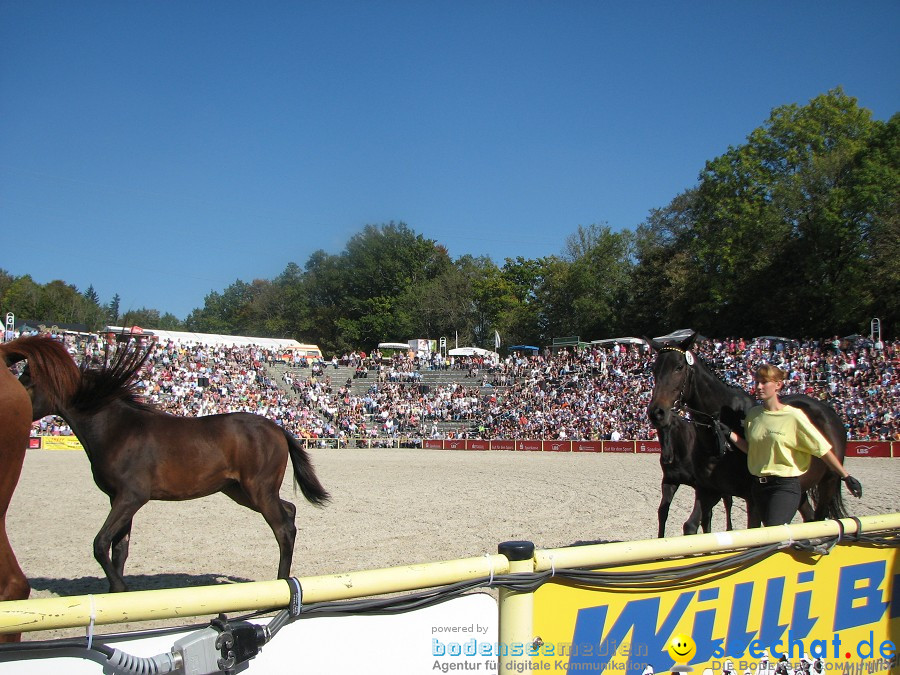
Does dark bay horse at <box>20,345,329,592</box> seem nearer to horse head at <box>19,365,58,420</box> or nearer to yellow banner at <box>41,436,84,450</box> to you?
horse head at <box>19,365,58,420</box>

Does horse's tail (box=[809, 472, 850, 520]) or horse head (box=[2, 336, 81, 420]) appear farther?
horse's tail (box=[809, 472, 850, 520])

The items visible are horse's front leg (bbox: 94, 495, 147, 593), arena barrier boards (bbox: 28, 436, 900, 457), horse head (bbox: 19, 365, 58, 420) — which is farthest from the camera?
arena barrier boards (bbox: 28, 436, 900, 457)

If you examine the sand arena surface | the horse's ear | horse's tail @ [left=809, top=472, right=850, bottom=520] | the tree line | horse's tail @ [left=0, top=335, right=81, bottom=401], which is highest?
the tree line

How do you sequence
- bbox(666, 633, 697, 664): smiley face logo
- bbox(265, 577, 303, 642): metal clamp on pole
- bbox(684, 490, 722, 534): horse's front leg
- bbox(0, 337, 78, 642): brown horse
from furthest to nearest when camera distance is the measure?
bbox(684, 490, 722, 534): horse's front leg
bbox(0, 337, 78, 642): brown horse
bbox(666, 633, 697, 664): smiley face logo
bbox(265, 577, 303, 642): metal clamp on pole

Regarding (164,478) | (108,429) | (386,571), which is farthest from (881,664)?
(108,429)

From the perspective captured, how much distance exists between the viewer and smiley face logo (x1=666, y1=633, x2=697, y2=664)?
2.77 meters

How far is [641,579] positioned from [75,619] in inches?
76.9

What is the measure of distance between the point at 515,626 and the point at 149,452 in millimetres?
4994

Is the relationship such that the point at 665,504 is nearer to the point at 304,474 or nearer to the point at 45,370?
the point at 304,474

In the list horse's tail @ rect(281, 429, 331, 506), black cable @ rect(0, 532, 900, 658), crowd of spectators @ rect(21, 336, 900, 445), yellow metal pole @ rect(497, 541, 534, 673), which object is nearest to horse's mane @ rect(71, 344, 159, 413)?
horse's tail @ rect(281, 429, 331, 506)

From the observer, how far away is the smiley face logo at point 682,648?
2.77m

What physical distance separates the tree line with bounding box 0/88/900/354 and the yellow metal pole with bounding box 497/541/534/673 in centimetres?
2515

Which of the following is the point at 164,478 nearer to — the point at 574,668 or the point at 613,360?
the point at 574,668

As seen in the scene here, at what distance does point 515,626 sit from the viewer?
234 cm
